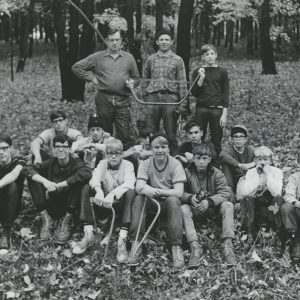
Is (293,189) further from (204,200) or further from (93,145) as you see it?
(93,145)

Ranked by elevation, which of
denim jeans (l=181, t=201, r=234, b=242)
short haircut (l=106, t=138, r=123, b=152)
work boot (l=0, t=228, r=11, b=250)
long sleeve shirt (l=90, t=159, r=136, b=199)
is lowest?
work boot (l=0, t=228, r=11, b=250)

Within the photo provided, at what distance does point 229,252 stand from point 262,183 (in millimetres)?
1002

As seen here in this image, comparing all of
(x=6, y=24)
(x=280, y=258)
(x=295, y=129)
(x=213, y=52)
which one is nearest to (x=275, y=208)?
(x=280, y=258)

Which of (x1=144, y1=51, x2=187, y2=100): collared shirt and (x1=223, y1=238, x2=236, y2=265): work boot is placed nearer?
(x1=223, y1=238, x2=236, y2=265): work boot

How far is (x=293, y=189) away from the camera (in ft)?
20.2

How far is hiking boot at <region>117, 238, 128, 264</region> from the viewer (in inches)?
233

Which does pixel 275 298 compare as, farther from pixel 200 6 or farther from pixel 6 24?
pixel 6 24

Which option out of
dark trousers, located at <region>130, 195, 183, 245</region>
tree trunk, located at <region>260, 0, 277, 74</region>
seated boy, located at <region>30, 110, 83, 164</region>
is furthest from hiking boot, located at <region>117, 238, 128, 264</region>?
tree trunk, located at <region>260, 0, 277, 74</region>

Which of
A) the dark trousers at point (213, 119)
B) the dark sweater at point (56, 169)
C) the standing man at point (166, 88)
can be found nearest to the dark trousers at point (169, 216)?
the dark sweater at point (56, 169)

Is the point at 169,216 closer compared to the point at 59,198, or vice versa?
the point at 169,216

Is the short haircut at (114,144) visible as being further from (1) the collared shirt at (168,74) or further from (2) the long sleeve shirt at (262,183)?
(1) the collared shirt at (168,74)

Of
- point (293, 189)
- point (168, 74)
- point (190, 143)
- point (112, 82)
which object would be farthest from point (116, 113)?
point (293, 189)

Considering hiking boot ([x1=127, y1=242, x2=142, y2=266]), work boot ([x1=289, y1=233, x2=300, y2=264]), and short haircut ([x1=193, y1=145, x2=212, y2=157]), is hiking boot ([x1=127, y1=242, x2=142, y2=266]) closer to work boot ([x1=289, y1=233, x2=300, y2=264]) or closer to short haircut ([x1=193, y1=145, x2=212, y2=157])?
short haircut ([x1=193, y1=145, x2=212, y2=157])

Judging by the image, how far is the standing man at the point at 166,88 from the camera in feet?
26.0
